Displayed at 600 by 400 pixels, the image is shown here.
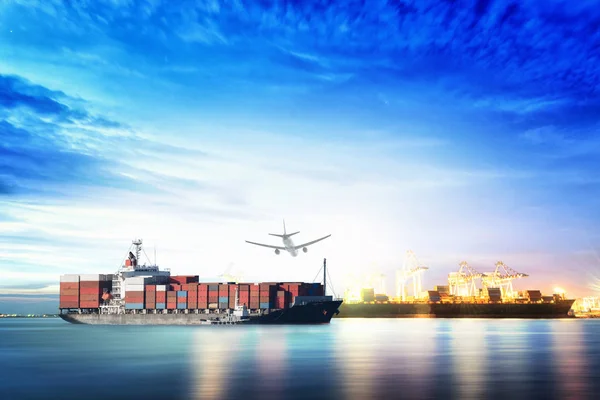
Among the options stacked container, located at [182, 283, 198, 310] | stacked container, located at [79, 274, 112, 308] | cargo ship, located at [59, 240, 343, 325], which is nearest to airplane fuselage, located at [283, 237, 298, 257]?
cargo ship, located at [59, 240, 343, 325]

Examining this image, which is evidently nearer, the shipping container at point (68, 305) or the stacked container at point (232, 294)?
the stacked container at point (232, 294)

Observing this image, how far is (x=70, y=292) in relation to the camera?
502 feet

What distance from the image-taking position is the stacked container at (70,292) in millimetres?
152500

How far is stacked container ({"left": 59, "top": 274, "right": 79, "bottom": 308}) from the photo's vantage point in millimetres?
152500

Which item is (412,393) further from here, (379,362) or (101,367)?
(101,367)

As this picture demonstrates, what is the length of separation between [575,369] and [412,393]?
22030 millimetres

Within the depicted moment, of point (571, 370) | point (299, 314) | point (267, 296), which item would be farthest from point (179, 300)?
point (571, 370)

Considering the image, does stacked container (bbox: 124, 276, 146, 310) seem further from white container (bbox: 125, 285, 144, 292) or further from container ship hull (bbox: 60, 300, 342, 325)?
container ship hull (bbox: 60, 300, 342, 325)

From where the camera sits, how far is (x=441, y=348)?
80.4 m

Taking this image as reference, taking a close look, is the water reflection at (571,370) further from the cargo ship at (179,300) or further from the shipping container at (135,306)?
the shipping container at (135,306)

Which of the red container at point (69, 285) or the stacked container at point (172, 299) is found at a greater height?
the red container at point (69, 285)

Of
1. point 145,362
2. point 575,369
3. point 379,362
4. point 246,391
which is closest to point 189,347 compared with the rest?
point 145,362

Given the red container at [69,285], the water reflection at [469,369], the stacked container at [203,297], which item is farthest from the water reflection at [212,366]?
the red container at [69,285]

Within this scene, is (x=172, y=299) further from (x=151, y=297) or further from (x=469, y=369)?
(x=469, y=369)
